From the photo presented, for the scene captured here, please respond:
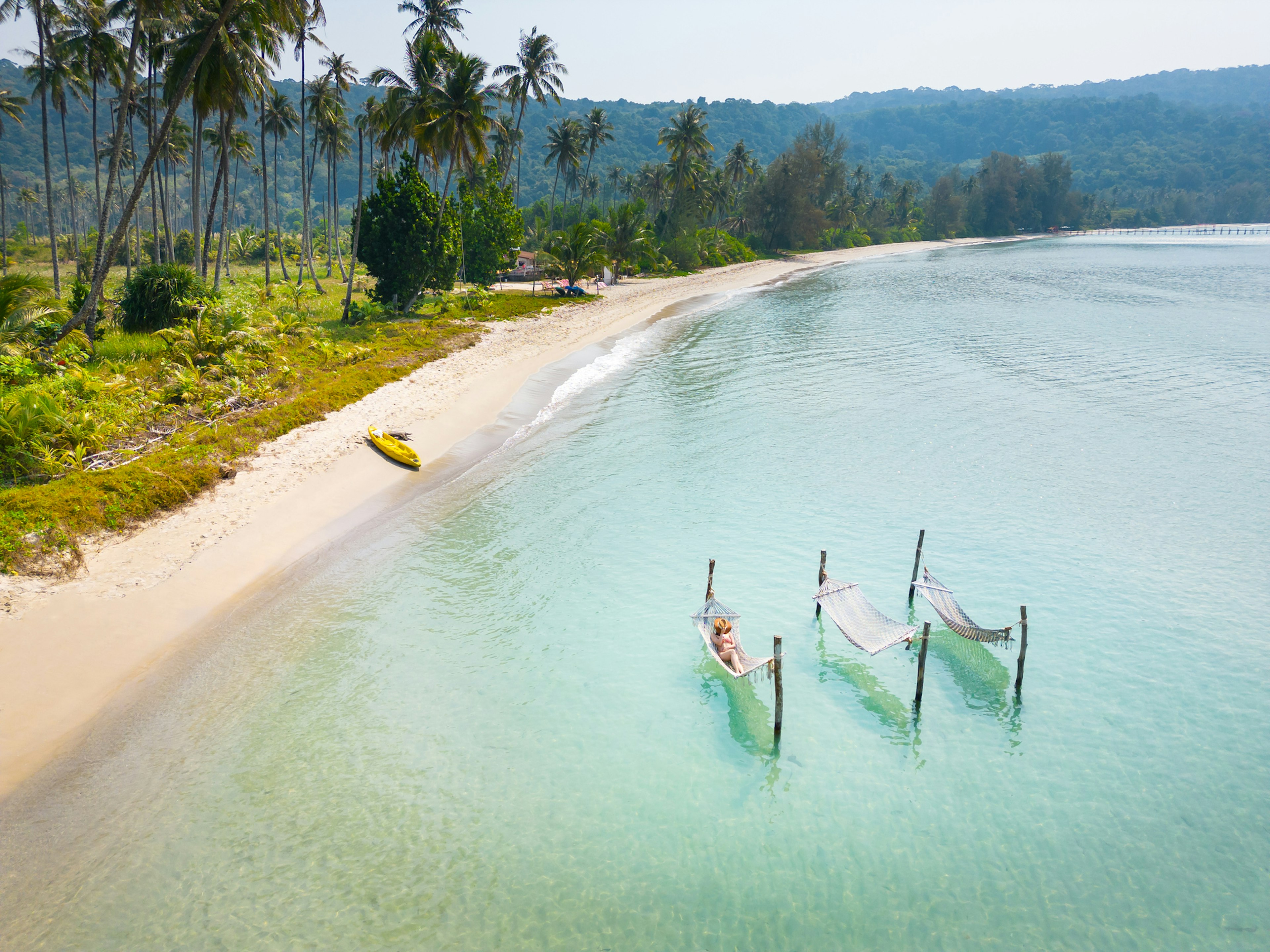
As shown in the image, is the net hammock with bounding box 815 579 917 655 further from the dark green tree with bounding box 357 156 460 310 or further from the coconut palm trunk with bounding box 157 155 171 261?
the coconut palm trunk with bounding box 157 155 171 261

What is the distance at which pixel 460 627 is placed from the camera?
1412 cm

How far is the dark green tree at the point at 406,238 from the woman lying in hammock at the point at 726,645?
Answer: 32592 mm

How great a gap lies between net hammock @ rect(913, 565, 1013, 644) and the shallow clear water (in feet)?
3.73

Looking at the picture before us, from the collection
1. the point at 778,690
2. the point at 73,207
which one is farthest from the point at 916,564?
the point at 73,207

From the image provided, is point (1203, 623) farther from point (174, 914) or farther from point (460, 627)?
point (174, 914)

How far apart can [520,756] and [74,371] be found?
62.1ft

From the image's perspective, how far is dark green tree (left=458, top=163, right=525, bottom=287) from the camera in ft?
169

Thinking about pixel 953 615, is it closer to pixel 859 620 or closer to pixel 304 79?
pixel 859 620

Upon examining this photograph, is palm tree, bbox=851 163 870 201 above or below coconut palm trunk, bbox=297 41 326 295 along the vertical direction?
above

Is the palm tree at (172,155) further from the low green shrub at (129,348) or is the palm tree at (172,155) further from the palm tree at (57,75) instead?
the low green shrub at (129,348)

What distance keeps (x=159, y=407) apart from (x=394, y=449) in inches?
265

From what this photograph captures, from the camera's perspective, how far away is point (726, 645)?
12.0 meters

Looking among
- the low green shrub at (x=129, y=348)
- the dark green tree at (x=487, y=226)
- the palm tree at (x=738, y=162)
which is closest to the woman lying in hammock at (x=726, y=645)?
the low green shrub at (x=129, y=348)

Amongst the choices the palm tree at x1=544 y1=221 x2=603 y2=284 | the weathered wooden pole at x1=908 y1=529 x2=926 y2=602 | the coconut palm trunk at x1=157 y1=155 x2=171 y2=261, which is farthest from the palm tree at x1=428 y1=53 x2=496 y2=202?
the weathered wooden pole at x1=908 y1=529 x2=926 y2=602
